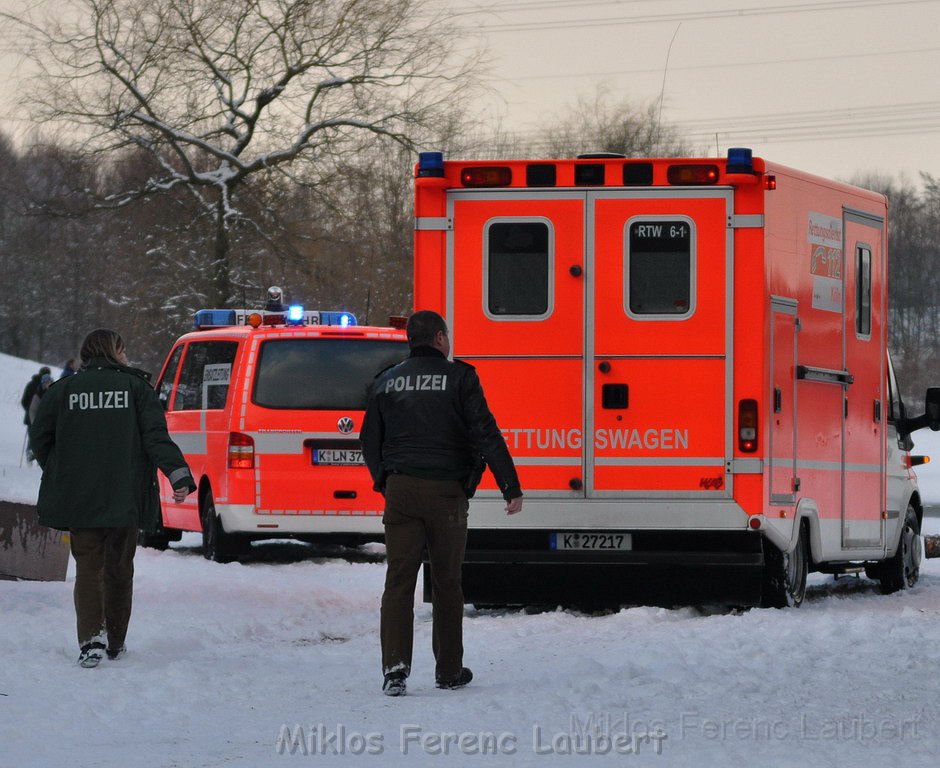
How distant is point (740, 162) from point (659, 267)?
769 mm

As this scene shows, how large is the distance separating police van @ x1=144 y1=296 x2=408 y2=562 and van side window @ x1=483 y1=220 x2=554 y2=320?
3.90m

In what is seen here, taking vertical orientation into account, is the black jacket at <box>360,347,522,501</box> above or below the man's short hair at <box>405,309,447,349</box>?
below

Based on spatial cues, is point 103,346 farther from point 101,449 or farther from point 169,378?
point 169,378

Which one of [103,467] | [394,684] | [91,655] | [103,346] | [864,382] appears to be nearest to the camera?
[394,684]

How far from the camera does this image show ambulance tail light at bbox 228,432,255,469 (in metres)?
14.7

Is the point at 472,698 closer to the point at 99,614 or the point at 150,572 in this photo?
the point at 99,614

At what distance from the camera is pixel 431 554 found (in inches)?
324

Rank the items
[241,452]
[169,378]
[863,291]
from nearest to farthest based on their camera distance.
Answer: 1. [863,291]
2. [241,452]
3. [169,378]

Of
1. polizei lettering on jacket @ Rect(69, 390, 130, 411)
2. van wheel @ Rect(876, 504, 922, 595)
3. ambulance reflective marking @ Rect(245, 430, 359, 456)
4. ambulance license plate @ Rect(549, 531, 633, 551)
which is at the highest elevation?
polizei lettering on jacket @ Rect(69, 390, 130, 411)

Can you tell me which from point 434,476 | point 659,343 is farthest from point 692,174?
point 434,476

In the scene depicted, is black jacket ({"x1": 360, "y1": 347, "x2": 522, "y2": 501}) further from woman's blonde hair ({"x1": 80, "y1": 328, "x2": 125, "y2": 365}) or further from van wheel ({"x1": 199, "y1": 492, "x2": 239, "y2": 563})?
van wheel ({"x1": 199, "y1": 492, "x2": 239, "y2": 563})

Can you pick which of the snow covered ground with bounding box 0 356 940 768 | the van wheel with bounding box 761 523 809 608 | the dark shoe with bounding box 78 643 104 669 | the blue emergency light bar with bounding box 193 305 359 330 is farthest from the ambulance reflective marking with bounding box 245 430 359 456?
the dark shoe with bounding box 78 643 104 669

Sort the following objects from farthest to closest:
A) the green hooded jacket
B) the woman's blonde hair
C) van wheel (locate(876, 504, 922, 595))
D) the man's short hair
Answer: van wheel (locate(876, 504, 922, 595)), the woman's blonde hair, the green hooded jacket, the man's short hair

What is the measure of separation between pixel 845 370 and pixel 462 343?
2.79 m
